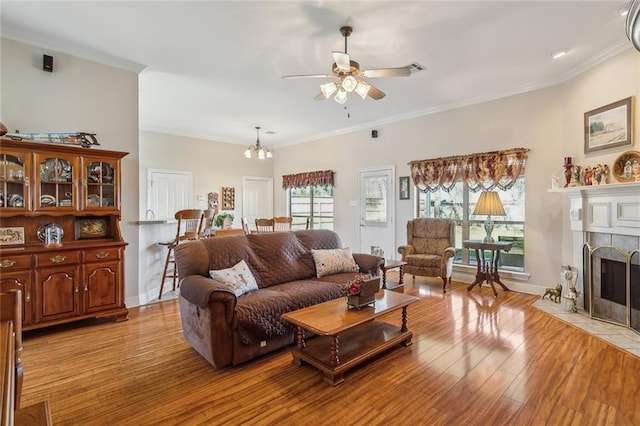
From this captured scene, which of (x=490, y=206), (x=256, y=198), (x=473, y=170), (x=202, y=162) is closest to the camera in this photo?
(x=490, y=206)

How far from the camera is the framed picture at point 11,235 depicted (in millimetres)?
3061

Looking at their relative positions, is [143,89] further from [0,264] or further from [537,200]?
[537,200]

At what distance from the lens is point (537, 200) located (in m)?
4.48

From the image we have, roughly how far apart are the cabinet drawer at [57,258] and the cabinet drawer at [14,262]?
0.25 ft

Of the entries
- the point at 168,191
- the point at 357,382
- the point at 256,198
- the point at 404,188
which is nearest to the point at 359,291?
the point at 357,382

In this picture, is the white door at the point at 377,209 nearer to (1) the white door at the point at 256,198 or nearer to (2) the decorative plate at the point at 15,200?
(1) the white door at the point at 256,198

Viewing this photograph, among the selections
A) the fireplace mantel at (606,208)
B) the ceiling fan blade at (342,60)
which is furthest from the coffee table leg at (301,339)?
the fireplace mantel at (606,208)

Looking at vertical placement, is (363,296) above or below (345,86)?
below

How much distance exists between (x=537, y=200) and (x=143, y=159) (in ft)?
23.2

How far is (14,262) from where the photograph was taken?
9.39 ft

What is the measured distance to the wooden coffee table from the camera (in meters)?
2.23

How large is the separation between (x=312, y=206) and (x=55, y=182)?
5284 millimetres

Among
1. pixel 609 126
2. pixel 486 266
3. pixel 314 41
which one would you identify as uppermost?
pixel 314 41

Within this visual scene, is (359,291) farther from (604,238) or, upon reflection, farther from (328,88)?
(604,238)
